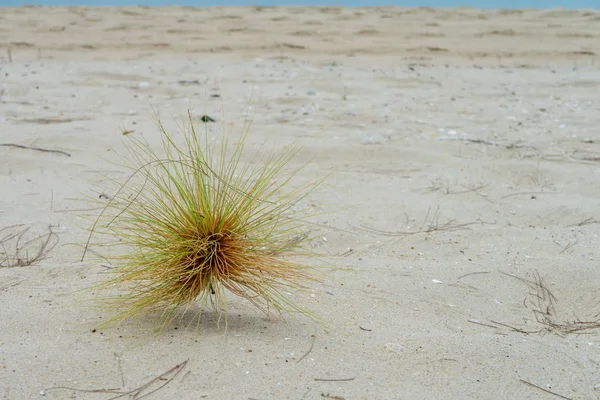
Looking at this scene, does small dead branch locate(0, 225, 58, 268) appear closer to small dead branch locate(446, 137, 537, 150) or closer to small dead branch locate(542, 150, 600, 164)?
small dead branch locate(446, 137, 537, 150)

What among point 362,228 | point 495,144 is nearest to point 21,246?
point 362,228

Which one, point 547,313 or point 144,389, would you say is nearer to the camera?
point 144,389

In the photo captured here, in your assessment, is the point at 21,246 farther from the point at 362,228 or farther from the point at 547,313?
the point at 547,313

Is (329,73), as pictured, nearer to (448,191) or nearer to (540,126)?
(540,126)

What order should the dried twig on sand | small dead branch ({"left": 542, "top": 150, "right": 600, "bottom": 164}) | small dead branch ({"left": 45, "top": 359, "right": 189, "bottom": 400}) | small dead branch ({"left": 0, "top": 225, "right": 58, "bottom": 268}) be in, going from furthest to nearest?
1. small dead branch ({"left": 542, "top": 150, "right": 600, "bottom": 164})
2. small dead branch ({"left": 0, "top": 225, "right": 58, "bottom": 268})
3. the dried twig on sand
4. small dead branch ({"left": 45, "top": 359, "right": 189, "bottom": 400})

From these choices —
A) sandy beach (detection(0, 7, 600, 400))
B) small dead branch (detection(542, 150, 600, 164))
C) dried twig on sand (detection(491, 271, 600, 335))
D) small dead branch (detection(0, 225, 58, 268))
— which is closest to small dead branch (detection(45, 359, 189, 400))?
sandy beach (detection(0, 7, 600, 400))

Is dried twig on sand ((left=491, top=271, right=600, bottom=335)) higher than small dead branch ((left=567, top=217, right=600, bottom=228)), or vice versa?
small dead branch ((left=567, top=217, right=600, bottom=228))
